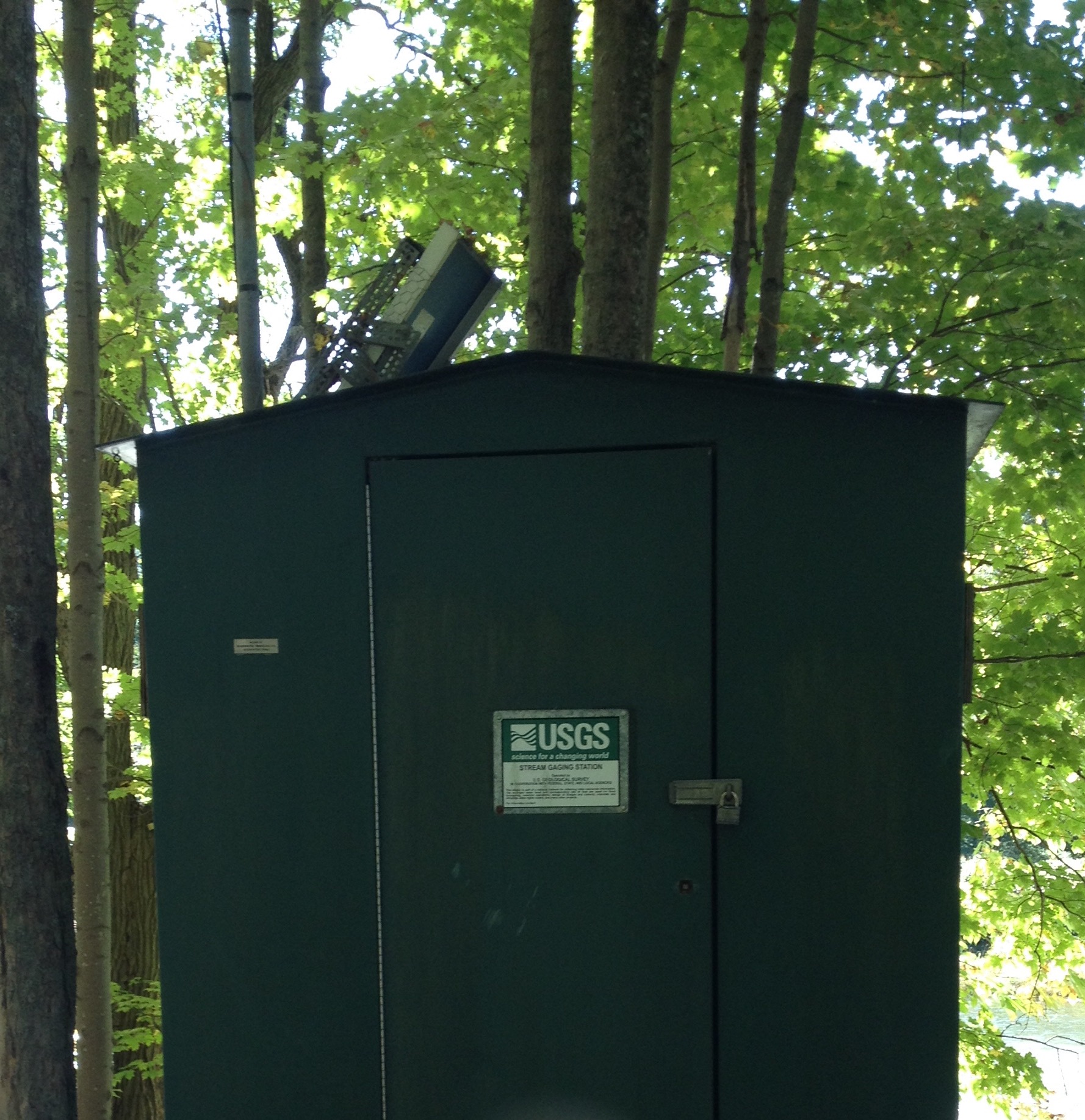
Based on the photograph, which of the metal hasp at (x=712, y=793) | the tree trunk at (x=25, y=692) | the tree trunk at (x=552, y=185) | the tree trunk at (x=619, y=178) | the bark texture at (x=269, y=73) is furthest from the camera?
the bark texture at (x=269, y=73)

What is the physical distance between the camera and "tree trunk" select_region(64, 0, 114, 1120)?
5078 mm

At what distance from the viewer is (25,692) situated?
9.95 ft

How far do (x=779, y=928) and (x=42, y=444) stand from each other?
231 cm

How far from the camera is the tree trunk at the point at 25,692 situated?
302cm

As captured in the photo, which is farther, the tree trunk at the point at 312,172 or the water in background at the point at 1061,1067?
the water in background at the point at 1061,1067

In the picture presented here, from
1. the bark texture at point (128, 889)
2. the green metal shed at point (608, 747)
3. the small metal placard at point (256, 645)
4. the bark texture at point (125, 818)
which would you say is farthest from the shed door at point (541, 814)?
the bark texture at point (128, 889)

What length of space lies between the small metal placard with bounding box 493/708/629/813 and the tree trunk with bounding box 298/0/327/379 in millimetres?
5348

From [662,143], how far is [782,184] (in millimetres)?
782

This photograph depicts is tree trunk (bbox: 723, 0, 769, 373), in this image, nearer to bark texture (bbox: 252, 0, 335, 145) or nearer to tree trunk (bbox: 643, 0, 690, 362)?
tree trunk (bbox: 643, 0, 690, 362)

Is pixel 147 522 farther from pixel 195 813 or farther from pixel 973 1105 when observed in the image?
pixel 973 1105

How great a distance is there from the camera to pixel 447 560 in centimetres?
296

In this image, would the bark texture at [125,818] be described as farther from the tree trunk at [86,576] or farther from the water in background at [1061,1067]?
the water in background at [1061,1067]

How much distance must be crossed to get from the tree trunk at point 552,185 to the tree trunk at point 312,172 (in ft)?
8.36

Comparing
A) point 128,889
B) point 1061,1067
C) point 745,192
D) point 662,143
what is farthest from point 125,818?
point 1061,1067
